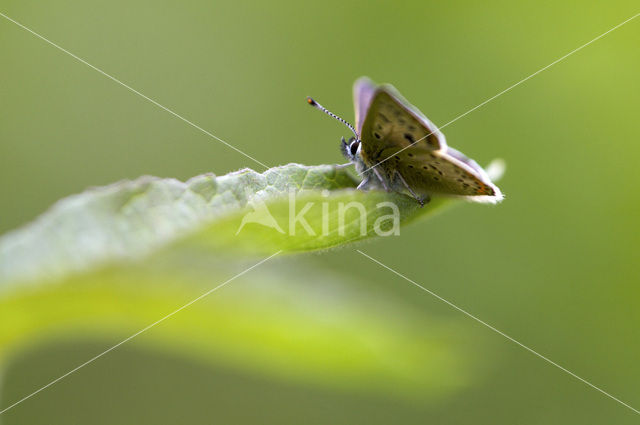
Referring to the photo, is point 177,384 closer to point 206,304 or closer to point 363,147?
point 363,147

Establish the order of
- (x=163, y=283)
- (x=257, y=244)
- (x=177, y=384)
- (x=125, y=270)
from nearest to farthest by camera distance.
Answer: (x=125, y=270), (x=163, y=283), (x=257, y=244), (x=177, y=384)

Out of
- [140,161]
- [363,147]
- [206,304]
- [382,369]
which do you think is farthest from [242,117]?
[206,304]

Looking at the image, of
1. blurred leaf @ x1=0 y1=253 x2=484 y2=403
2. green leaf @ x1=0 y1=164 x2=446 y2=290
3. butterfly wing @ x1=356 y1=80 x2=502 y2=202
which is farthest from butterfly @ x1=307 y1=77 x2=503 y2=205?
green leaf @ x1=0 y1=164 x2=446 y2=290

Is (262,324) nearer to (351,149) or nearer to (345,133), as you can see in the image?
(351,149)

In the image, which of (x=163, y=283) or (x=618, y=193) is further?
(x=618, y=193)

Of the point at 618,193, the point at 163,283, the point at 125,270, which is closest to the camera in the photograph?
the point at 125,270

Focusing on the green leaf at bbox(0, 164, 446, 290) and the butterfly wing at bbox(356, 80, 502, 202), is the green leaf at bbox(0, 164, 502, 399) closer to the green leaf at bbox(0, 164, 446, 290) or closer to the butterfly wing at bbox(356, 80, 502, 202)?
the green leaf at bbox(0, 164, 446, 290)
